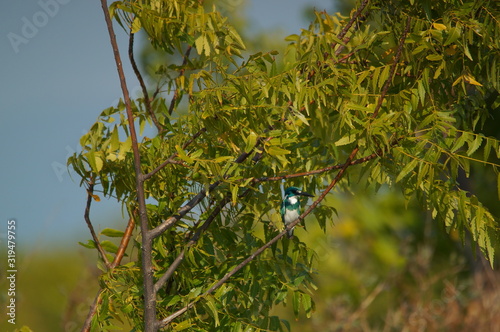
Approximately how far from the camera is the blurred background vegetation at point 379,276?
7387 millimetres

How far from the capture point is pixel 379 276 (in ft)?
31.8

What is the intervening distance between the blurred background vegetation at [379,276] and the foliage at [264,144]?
103 inches

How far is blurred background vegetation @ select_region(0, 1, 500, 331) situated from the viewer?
291 inches

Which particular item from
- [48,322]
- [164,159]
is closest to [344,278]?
[48,322]

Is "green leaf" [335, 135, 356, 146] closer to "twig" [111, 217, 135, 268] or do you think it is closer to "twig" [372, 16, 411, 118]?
"twig" [372, 16, 411, 118]

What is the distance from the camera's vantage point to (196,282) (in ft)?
9.47

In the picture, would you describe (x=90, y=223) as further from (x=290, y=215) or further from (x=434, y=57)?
(x=434, y=57)

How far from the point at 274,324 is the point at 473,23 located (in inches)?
73.9

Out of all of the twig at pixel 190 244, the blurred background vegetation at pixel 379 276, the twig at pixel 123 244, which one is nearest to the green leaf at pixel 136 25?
the twig at pixel 190 244

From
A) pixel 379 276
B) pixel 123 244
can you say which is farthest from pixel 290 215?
pixel 379 276

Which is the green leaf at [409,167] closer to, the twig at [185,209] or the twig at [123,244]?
the twig at [185,209]

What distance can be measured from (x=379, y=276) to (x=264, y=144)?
7768mm

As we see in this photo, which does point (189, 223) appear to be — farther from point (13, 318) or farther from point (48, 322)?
point (48, 322)

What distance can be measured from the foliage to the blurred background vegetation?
2.63 meters
